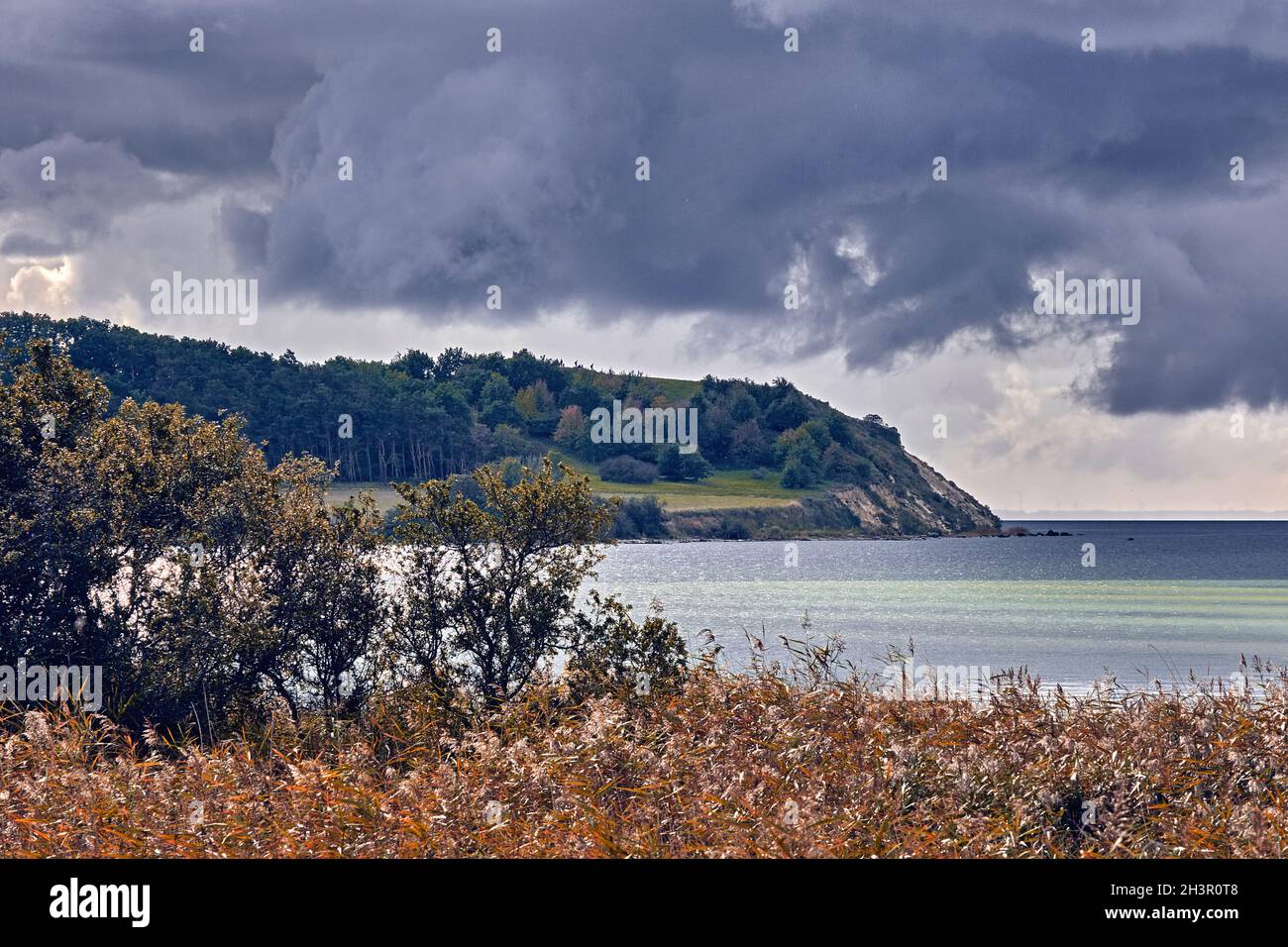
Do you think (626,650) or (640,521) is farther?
(640,521)

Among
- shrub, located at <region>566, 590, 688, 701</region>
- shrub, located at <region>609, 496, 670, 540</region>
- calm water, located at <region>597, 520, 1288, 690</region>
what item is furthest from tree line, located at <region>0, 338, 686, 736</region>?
shrub, located at <region>609, 496, 670, 540</region>

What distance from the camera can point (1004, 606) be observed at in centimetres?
8119

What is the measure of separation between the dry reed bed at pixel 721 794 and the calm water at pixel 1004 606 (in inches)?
162

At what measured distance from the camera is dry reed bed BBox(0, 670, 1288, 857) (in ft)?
25.5

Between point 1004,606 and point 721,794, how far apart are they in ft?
254

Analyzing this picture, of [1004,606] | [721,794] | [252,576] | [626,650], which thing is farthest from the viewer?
[1004,606]

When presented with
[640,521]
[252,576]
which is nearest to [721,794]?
[252,576]

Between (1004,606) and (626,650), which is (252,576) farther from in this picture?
(1004,606)

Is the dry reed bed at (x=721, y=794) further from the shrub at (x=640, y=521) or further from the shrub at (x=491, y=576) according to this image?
the shrub at (x=640, y=521)

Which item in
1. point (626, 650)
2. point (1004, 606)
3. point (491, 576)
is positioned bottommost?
point (1004, 606)

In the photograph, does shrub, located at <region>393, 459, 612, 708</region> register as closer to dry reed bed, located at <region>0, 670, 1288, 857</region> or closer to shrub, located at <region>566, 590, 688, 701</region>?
shrub, located at <region>566, 590, 688, 701</region>

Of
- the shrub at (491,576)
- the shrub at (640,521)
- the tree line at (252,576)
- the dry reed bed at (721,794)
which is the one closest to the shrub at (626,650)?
the tree line at (252,576)
